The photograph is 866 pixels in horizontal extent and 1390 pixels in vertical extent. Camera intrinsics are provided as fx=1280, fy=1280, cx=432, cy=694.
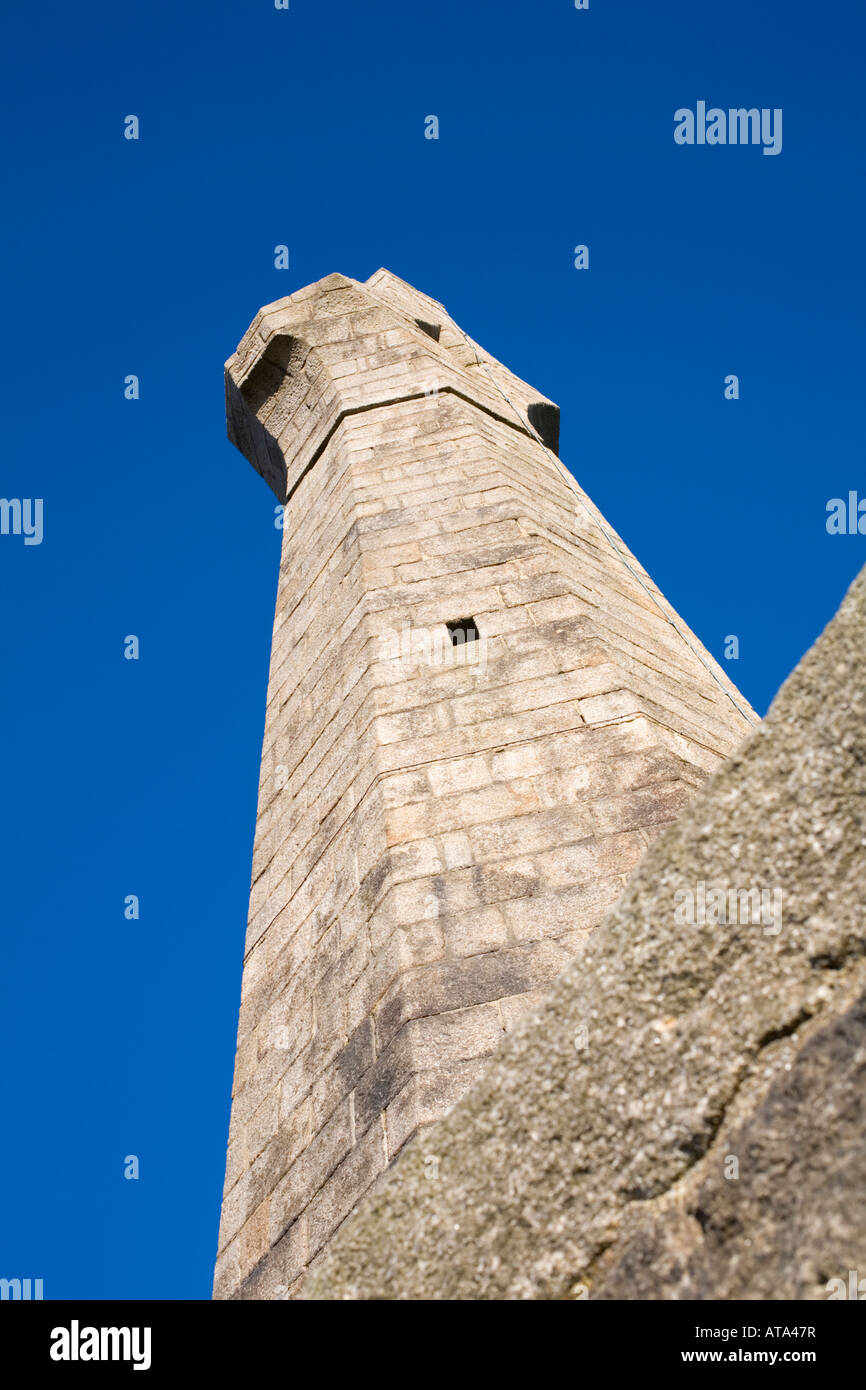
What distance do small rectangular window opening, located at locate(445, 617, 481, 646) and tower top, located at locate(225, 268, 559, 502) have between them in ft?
6.45

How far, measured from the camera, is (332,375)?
6.74 m

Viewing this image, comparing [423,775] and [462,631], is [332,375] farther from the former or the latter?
[423,775]

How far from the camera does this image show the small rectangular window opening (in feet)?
15.0

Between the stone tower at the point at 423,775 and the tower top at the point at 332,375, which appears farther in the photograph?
the tower top at the point at 332,375

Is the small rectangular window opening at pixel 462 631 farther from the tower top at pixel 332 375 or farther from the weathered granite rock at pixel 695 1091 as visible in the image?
the weathered granite rock at pixel 695 1091

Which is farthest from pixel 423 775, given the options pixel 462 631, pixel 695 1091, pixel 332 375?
pixel 332 375

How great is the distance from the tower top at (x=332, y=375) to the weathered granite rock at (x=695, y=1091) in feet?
15.9

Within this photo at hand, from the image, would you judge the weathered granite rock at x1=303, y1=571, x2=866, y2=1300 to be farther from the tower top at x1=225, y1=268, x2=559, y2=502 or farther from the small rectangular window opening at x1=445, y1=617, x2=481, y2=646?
the tower top at x1=225, y1=268, x2=559, y2=502

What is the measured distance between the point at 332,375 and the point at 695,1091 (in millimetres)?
5716

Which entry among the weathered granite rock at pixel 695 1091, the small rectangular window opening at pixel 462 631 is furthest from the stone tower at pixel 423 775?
the weathered granite rock at pixel 695 1091

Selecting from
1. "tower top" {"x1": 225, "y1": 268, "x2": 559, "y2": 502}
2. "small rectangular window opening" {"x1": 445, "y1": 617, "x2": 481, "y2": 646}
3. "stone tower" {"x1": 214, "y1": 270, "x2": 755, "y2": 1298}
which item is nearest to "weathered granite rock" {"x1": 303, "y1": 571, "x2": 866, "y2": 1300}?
"stone tower" {"x1": 214, "y1": 270, "x2": 755, "y2": 1298}

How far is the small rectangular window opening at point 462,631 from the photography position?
4578 millimetres
